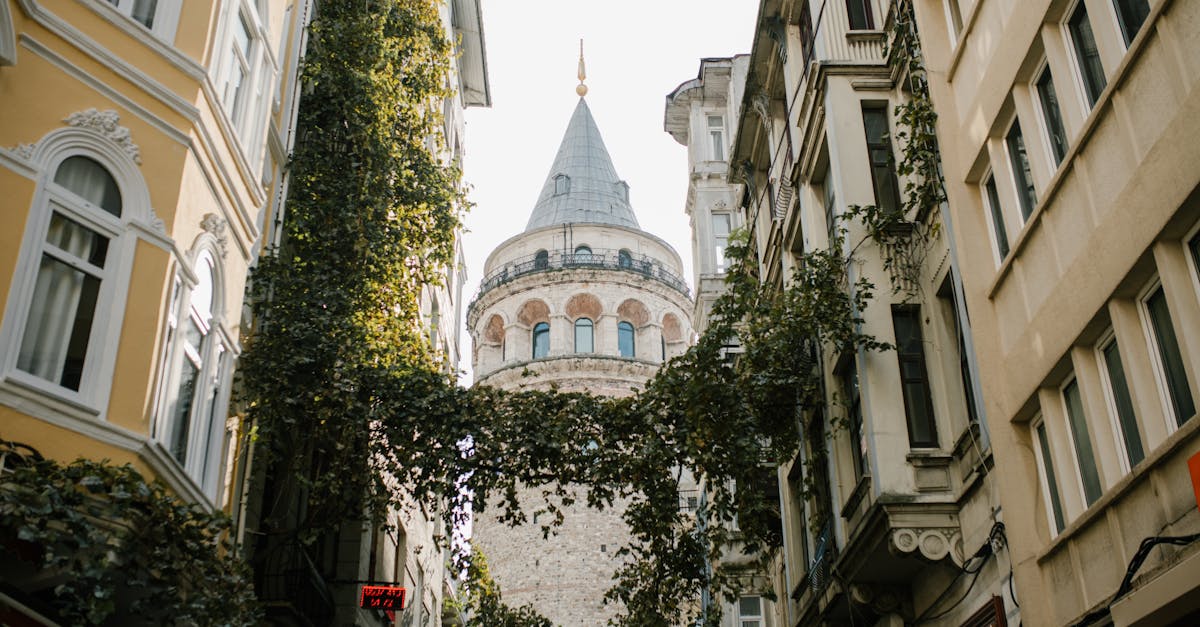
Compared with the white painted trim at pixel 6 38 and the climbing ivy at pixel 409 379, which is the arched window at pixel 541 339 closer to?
the climbing ivy at pixel 409 379

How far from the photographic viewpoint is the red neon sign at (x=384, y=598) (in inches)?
839

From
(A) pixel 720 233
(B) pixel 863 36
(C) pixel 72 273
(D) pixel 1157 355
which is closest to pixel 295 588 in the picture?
(C) pixel 72 273

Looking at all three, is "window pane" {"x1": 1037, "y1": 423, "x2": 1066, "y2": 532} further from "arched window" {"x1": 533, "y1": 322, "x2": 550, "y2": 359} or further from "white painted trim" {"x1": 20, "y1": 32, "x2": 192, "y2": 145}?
"arched window" {"x1": 533, "y1": 322, "x2": 550, "y2": 359}

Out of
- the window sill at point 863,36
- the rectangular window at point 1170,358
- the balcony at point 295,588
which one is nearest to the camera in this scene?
the rectangular window at point 1170,358

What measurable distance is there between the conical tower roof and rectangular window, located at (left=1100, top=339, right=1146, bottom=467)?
168 ft

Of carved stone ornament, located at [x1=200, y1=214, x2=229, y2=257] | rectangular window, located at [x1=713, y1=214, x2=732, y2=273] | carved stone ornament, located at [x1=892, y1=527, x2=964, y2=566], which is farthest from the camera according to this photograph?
rectangular window, located at [x1=713, y1=214, x2=732, y2=273]

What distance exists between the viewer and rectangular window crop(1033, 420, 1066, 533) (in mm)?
11086

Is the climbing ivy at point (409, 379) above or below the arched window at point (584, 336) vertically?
below

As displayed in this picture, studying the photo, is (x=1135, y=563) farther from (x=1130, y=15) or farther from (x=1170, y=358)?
(x=1130, y=15)

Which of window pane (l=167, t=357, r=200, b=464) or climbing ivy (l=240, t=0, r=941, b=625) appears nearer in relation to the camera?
window pane (l=167, t=357, r=200, b=464)

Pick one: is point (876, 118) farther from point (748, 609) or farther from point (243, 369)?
point (748, 609)

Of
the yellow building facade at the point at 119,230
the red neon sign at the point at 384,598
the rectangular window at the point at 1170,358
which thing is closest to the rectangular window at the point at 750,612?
the red neon sign at the point at 384,598

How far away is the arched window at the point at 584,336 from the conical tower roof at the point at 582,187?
561 cm

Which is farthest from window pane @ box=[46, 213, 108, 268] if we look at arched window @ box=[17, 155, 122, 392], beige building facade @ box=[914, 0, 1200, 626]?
beige building facade @ box=[914, 0, 1200, 626]
